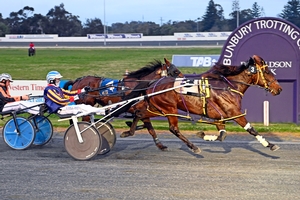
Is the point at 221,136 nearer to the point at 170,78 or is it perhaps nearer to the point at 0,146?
the point at 170,78

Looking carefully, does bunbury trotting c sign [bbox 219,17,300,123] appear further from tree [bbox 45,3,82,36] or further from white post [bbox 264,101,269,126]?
tree [bbox 45,3,82,36]

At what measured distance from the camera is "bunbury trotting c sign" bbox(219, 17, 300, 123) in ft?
47.2

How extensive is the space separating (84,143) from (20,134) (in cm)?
182

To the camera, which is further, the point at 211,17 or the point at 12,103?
the point at 211,17

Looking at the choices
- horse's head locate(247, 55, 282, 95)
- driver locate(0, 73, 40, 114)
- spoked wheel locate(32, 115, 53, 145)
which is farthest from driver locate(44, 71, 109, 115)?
horse's head locate(247, 55, 282, 95)

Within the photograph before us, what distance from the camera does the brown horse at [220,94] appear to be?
357 inches

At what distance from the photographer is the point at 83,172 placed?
811 centimetres

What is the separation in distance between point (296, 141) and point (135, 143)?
10.9ft

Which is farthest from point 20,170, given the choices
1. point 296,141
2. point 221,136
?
point 296,141

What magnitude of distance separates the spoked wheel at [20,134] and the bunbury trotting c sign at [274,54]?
640 cm

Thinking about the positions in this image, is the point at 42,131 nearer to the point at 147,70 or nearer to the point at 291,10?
the point at 147,70

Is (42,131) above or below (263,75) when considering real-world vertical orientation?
below

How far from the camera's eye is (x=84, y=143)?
8.93m

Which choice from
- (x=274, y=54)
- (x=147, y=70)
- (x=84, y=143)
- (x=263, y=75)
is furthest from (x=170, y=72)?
(x=274, y=54)
